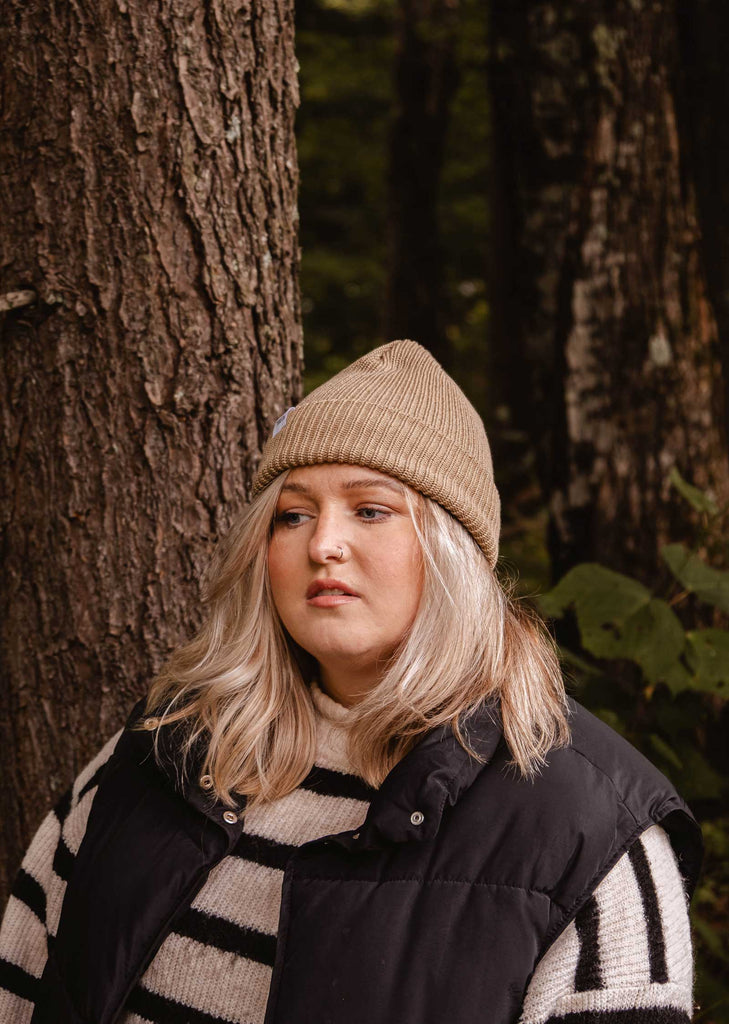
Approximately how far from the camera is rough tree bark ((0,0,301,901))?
2.34m

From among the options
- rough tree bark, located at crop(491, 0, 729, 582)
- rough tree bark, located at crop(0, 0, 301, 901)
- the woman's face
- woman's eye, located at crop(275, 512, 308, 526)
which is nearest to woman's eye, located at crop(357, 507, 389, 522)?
the woman's face

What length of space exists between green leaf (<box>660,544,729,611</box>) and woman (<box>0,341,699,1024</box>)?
108 centimetres

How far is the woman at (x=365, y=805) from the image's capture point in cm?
155

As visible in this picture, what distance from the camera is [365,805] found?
1.84 m

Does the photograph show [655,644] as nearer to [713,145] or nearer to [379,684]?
[379,684]

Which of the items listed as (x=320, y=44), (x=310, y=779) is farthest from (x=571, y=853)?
(x=320, y=44)

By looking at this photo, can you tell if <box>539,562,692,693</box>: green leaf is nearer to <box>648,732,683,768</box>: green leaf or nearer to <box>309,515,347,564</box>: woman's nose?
<box>648,732,683,768</box>: green leaf

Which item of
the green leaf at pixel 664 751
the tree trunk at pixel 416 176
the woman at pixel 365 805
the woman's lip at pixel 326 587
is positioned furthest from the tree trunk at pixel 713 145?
the tree trunk at pixel 416 176

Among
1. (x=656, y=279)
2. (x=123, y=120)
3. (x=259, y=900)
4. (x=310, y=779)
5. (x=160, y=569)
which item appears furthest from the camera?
(x=656, y=279)

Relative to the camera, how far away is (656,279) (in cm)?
416

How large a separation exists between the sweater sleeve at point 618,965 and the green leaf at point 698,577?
1.44 m

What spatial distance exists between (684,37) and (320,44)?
8068 millimetres

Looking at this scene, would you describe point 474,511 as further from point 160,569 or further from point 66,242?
point 66,242

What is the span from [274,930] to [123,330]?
1.50 metres
